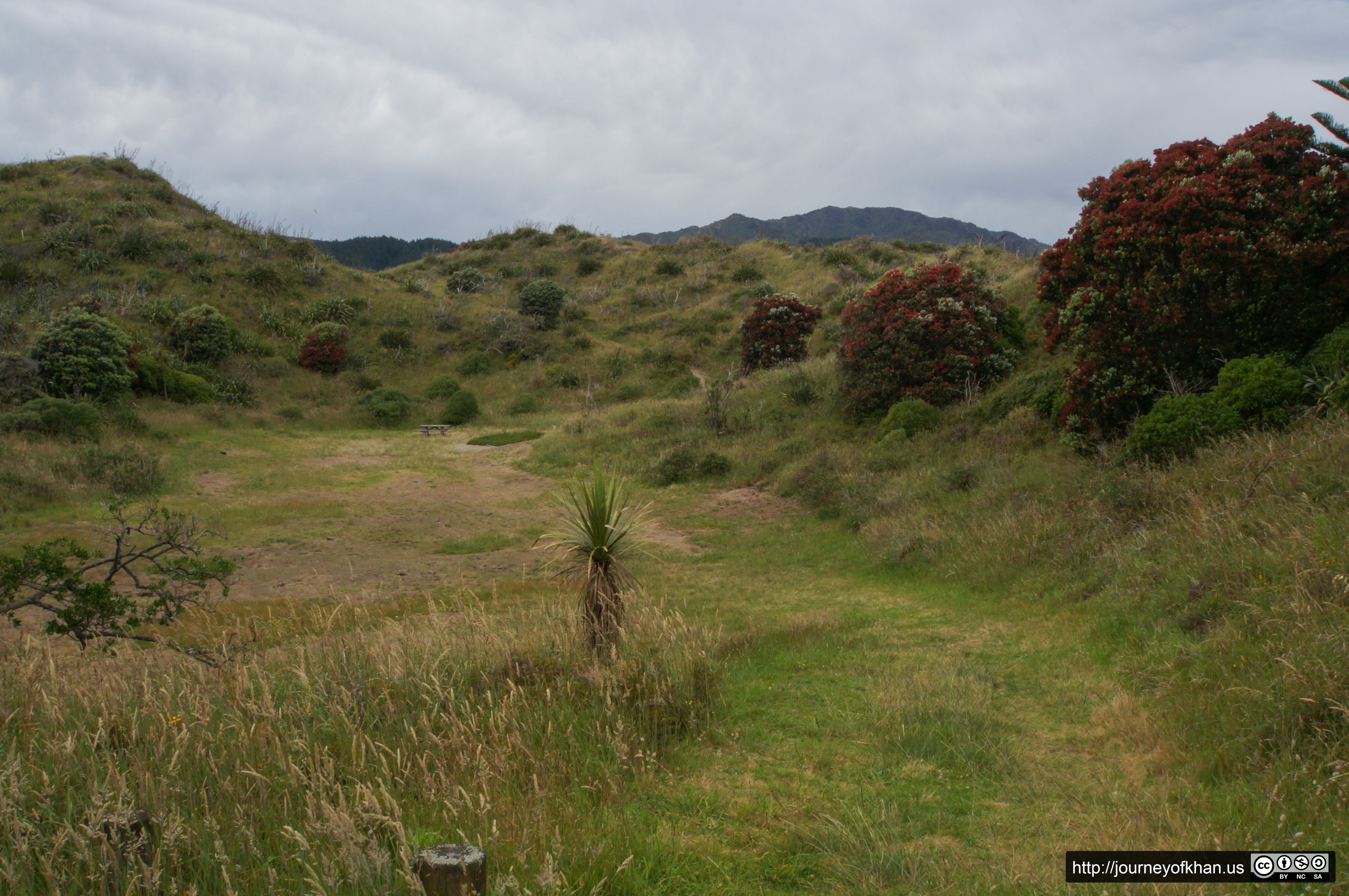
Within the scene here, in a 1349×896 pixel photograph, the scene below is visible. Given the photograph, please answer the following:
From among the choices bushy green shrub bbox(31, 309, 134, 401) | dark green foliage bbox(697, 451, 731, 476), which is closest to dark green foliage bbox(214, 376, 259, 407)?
bushy green shrub bbox(31, 309, 134, 401)

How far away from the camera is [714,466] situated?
18141mm

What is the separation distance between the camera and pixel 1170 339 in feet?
34.6

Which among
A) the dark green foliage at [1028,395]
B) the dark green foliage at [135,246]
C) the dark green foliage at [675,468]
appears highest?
the dark green foliage at [135,246]

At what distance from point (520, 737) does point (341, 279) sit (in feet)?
148

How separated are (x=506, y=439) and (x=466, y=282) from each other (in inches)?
1043

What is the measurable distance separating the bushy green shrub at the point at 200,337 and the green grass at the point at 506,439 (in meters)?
14.0

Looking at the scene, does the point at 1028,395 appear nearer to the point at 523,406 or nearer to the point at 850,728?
the point at 850,728

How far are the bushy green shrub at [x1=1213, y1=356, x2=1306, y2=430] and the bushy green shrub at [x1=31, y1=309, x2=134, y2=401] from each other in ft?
85.4

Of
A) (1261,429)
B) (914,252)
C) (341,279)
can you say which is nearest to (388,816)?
(1261,429)

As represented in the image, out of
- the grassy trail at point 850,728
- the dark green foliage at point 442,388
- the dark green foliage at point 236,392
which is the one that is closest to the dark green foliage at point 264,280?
the dark green foliage at point 236,392

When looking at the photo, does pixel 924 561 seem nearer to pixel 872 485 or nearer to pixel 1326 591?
pixel 872 485

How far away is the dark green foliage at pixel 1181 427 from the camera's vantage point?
870 cm

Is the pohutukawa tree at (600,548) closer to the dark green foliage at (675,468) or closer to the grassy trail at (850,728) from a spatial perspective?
the grassy trail at (850,728)

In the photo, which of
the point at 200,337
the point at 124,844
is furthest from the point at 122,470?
the point at 200,337
